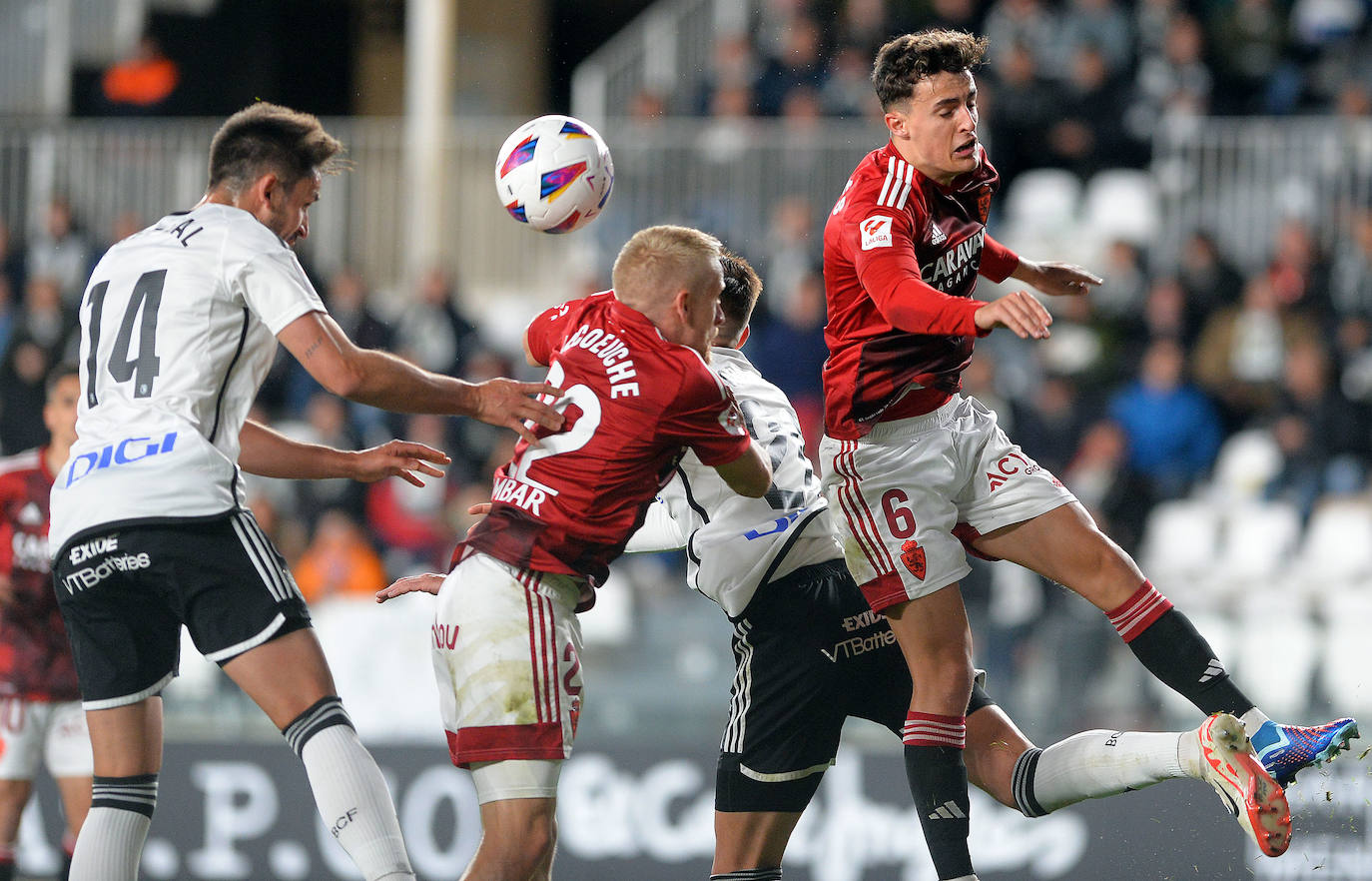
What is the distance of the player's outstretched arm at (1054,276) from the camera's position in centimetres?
536

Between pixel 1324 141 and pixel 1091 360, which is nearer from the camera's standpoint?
pixel 1091 360

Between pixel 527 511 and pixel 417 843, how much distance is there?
4.48 metres

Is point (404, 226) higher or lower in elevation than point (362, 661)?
higher

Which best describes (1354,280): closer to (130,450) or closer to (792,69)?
(792,69)

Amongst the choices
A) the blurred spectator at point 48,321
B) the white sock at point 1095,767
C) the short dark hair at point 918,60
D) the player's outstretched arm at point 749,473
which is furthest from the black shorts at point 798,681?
the blurred spectator at point 48,321

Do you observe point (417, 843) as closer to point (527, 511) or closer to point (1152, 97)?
point (527, 511)

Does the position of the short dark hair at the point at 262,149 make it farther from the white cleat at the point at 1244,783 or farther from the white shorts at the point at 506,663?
the white cleat at the point at 1244,783

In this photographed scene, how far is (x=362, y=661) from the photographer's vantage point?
28.9ft

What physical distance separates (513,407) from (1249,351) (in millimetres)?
7617

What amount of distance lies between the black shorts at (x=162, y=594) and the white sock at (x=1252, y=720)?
267cm

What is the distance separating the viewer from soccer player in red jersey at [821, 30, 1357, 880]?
4.75m

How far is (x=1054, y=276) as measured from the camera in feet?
17.7

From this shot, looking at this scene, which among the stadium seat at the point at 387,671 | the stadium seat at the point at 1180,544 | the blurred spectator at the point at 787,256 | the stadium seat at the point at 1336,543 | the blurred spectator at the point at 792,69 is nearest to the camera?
the stadium seat at the point at 387,671

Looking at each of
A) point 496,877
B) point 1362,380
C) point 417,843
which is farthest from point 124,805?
point 1362,380
